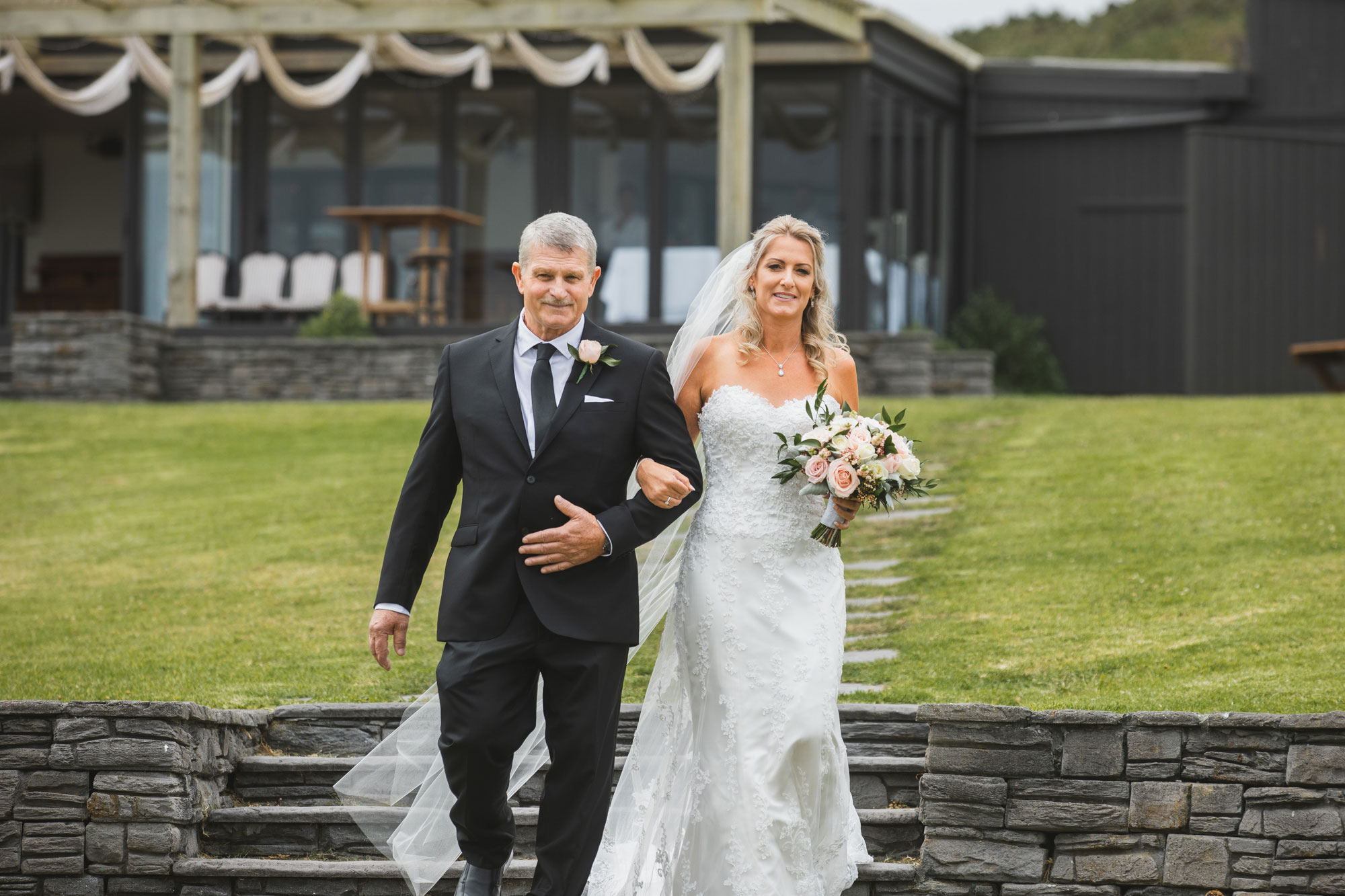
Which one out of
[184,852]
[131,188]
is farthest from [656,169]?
[184,852]

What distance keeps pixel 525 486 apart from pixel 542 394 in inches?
10.4

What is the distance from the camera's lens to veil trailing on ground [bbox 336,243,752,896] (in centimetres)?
457

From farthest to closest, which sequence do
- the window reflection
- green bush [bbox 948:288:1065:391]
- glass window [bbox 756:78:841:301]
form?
green bush [bbox 948:288:1065:391], the window reflection, glass window [bbox 756:78:841:301]

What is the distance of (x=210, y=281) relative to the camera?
58.1 feet

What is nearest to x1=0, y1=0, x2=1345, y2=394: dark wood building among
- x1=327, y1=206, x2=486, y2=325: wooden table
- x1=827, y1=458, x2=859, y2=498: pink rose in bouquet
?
x1=327, y1=206, x2=486, y2=325: wooden table

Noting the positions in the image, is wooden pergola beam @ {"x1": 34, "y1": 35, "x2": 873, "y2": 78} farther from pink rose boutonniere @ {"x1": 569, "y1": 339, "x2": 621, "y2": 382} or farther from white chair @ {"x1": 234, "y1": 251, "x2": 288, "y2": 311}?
pink rose boutonniere @ {"x1": 569, "y1": 339, "x2": 621, "y2": 382}

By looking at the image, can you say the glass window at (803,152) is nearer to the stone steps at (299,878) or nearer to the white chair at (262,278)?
the white chair at (262,278)

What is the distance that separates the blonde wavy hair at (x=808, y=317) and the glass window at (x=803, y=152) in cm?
1255

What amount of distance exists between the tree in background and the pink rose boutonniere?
992 inches

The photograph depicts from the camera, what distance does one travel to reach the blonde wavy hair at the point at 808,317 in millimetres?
4836

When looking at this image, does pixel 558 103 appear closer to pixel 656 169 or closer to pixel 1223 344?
pixel 656 169

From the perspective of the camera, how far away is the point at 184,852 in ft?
16.9

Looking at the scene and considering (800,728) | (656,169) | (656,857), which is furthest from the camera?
(656,169)

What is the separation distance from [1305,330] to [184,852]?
14.3 m
